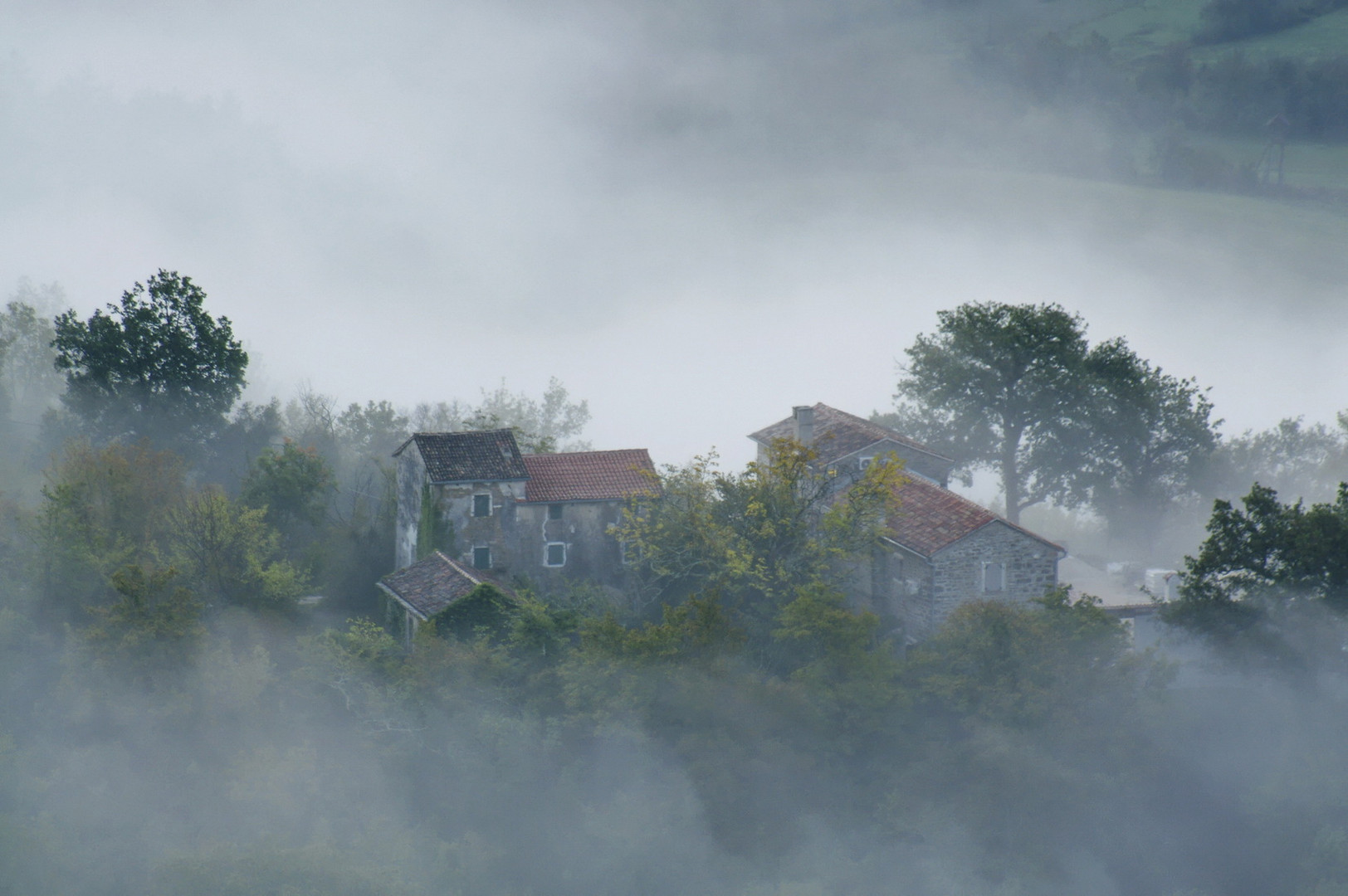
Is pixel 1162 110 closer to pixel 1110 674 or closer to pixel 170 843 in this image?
pixel 1110 674

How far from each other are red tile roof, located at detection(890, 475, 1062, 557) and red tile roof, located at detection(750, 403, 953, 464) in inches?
206

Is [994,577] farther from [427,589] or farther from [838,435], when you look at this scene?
[427,589]

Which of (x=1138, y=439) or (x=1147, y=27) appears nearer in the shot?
(x=1138, y=439)

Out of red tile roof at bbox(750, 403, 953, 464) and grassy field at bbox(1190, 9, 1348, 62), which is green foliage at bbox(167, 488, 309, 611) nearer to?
red tile roof at bbox(750, 403, 953, 464)

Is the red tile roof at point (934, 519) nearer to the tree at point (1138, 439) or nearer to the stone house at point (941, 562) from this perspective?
the stone house at point (941, 562)

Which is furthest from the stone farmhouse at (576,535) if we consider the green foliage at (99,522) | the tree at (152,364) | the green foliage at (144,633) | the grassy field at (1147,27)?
the grassy field at (1147,27)

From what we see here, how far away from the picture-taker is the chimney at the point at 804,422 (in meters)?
49.8

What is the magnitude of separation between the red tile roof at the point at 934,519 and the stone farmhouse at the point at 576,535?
0.06 m

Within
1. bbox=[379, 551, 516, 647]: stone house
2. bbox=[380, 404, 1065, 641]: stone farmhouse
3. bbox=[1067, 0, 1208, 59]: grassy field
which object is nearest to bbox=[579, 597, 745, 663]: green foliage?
bbox=[379, 551, 516, 647]: stone house

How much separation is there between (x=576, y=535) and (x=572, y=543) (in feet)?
1.12

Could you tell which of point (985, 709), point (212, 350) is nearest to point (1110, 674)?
point (985, 709)

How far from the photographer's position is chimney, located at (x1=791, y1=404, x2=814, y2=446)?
164ft

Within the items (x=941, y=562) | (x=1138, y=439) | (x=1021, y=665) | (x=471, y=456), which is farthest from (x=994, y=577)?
(x=1138, y=439)

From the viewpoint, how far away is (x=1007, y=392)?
2569 inches
